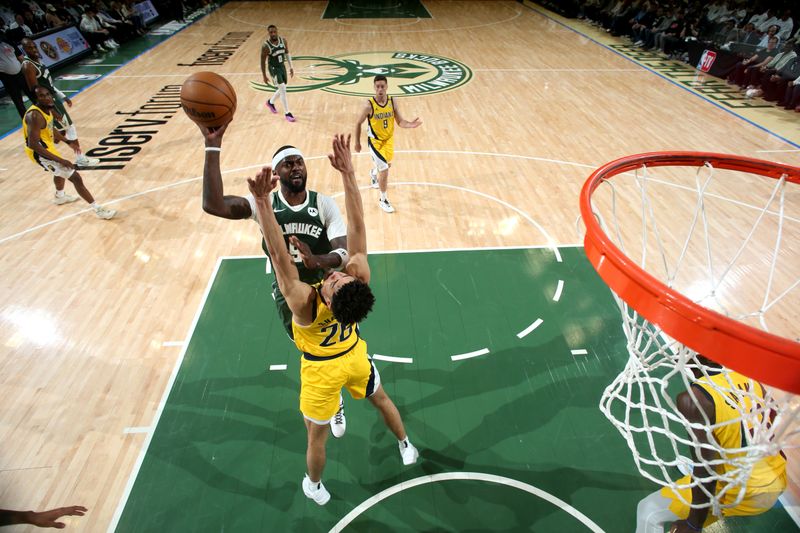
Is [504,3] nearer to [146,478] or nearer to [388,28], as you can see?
[388,28]

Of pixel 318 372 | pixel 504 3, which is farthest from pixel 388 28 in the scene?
pixel 318 372

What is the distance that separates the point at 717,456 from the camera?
225 centimetres

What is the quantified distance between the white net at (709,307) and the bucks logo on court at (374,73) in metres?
6.00

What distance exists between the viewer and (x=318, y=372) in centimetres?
266

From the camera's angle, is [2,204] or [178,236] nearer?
[178,236]

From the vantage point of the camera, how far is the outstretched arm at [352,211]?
252 centimetres

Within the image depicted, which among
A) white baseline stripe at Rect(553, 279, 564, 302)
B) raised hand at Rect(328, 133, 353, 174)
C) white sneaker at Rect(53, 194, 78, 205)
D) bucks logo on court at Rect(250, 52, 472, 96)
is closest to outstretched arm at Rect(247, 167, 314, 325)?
raised hand at Rect(328, 133, 353, 174)

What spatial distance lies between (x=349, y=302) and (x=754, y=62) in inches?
508

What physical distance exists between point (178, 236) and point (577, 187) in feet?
17.8

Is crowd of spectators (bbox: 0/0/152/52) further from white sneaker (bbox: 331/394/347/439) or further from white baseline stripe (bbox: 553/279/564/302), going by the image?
white baseline stripe (bbox: 553/279/564/302)

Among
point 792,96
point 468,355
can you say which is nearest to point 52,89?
point 468,355

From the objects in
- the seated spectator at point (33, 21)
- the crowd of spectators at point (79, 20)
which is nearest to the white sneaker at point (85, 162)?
the crowd of spectators at point (79, 20)

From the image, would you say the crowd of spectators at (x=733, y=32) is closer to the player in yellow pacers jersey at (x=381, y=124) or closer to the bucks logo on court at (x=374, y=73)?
the bucks logo on court at (x=374, y=73)

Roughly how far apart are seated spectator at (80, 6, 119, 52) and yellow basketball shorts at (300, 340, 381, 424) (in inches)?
597
